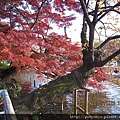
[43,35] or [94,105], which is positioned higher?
[43,35]

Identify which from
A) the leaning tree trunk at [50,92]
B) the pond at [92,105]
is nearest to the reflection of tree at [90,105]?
the pond at [92,105]

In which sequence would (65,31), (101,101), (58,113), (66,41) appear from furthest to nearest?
(101,101), (58,113), (65,31), (66,41)

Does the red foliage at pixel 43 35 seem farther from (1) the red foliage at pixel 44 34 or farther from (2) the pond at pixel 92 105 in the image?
(2) the pond at pixel 92 105

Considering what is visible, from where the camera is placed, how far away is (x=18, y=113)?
13.4ft

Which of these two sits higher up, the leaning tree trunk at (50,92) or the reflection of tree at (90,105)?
the leaning tree trunk at (50,92)

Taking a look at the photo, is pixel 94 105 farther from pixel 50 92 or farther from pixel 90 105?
pixel 50 92

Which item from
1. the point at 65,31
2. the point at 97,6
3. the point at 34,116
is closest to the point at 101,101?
the point at 34,116

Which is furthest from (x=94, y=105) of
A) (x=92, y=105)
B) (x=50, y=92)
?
(x=50, y=92)

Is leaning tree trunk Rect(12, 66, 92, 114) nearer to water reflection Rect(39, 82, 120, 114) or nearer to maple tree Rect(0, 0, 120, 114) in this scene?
maple tree Rect(0, 0, 120, 114)

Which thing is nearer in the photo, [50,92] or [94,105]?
[50,92]

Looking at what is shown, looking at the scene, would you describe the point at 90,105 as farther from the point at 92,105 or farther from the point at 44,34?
the point at 44,34

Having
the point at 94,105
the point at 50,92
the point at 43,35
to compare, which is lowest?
the point at 94,105

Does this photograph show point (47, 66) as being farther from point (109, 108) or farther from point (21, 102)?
point (109, 108)

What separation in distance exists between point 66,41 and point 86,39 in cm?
58
